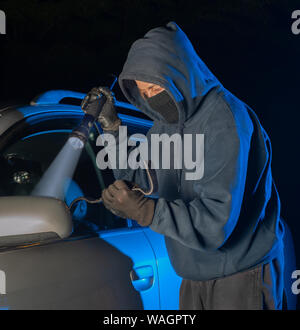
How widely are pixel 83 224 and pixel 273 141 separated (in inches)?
177

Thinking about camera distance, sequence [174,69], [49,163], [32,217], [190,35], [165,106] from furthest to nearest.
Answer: [190,35]
[49,163]
[165,106]
[174,69]
[32,217]

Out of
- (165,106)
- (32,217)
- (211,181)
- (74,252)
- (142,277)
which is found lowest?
(142,277)

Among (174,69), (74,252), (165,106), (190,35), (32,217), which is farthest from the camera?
(190,35)

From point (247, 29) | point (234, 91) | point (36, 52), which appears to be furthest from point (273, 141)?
point (36, 52)

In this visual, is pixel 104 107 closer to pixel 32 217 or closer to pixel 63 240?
pixel 63 240

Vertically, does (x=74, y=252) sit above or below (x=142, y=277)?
above

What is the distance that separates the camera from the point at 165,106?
174cm

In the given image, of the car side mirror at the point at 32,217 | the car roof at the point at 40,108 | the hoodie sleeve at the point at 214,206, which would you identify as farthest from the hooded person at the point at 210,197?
the car roof at the point at 40,108

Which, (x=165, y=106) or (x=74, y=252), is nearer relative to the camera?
(x=74, y=252)

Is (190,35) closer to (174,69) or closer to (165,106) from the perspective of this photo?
(165,106)

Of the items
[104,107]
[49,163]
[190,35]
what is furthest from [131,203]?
[190,35]

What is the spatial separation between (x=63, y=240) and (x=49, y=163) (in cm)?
57

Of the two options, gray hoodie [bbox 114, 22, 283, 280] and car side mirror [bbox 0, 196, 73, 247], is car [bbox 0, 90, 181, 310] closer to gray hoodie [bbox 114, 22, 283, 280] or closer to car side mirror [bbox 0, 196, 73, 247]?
car side mirror [bbox 0, 196, 73, 247]
